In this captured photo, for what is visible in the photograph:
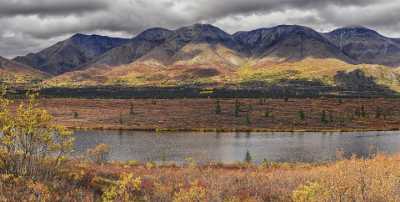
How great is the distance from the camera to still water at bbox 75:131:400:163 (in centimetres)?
6016

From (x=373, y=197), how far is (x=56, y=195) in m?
10.3

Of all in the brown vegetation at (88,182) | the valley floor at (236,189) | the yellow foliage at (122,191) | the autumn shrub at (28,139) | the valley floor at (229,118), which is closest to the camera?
the yellow foliage at (122,191)

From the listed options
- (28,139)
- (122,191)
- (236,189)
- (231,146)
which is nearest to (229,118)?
(231,146)

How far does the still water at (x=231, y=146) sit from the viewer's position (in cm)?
6016

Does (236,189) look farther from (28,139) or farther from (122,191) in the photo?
(28,139)

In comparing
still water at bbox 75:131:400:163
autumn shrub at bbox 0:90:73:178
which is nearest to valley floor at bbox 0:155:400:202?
autumn shrub at bbox 0:90:73:178

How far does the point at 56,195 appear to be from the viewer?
14789 millimetres

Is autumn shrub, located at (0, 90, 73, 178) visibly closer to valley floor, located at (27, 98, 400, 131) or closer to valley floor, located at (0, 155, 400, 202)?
valley floor, located at (0, 155, 400, 202)

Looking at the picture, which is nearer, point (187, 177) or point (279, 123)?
point (187, 177)

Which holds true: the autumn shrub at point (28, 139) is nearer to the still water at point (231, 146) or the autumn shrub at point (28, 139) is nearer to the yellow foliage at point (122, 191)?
the yellow foliage at point (122, 191)

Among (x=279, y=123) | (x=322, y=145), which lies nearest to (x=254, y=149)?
(x=322, y=145)

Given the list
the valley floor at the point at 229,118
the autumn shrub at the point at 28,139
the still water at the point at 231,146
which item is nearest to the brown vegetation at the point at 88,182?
the autumn shrub at the point at 28,139

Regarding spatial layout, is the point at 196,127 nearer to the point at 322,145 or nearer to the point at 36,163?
the point at 322,145

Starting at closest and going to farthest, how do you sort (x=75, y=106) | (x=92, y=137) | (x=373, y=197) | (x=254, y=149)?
1. (x=373, y=197)
2. (x=254, y=149)
3. (x=92, y=137)
4. (x=75, y=106)
